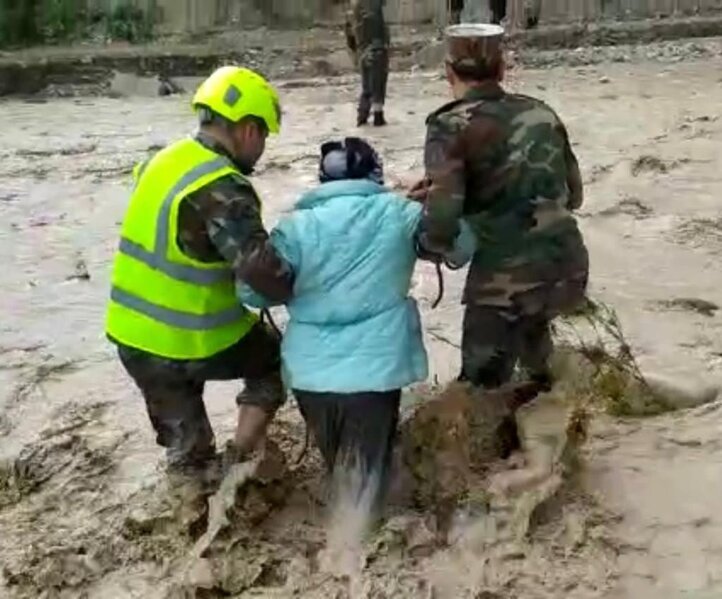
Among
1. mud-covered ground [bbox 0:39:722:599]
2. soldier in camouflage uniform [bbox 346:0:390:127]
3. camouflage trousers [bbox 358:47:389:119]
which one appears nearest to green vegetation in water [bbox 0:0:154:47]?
soldier in camouflage uniform [bbox 346:0:390:127]

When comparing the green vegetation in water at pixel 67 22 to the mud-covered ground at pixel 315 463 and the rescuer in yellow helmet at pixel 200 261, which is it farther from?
the rescuer in yellow helmet at pixel 200 261

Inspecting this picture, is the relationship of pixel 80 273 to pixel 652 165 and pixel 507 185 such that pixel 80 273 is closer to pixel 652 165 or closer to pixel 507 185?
pixel 652 165

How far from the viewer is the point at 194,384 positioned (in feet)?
15.0

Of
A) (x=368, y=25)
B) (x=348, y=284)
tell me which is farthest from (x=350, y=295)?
(x=368, y=25)

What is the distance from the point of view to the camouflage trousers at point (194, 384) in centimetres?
447

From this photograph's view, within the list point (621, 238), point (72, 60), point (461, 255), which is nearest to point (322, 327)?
point (461, 255)

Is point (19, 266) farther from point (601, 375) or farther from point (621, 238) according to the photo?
point (601, 375)

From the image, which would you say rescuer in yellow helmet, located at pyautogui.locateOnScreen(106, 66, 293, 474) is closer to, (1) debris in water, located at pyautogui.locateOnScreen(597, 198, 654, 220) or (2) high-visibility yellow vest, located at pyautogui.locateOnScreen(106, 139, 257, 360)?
(2) high-visibility yellow vest, located at pyautogui.locateOnScreen(106, 139, 257, 360)

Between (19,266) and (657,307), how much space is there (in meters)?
3.84

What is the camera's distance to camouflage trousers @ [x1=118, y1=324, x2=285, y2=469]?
4.47 m

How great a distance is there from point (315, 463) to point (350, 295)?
0.85 metres

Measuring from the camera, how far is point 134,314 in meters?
4.42

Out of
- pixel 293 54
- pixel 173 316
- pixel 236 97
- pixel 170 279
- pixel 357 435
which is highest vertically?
pixel 236 97

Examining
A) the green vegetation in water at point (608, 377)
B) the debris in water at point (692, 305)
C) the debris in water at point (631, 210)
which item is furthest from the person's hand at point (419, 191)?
the debris in water at point (631, 210)
